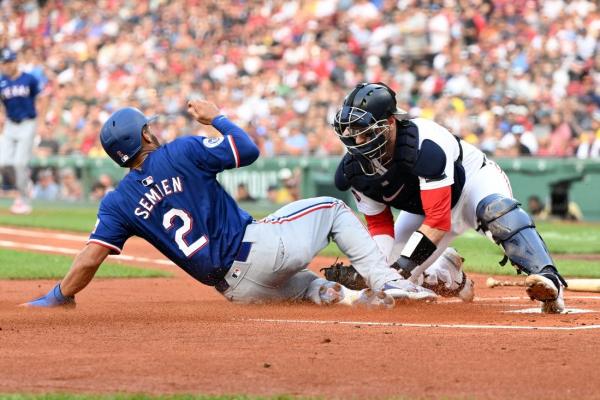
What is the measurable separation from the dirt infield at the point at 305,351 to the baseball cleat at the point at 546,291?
5.0 inches

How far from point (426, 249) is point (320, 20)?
56.1ft

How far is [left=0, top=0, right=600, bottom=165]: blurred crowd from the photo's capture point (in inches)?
789

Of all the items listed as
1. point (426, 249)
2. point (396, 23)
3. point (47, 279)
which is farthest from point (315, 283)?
point (396, 23)

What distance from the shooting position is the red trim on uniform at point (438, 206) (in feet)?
25.5

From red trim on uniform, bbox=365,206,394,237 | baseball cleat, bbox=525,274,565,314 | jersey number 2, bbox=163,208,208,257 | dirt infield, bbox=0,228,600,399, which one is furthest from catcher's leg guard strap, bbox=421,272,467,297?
jersey number 2, bbox=163,208,208,257

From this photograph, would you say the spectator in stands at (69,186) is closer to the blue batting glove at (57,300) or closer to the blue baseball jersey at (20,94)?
the blue baseball jersey at (20,94)

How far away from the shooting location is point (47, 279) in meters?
11.3

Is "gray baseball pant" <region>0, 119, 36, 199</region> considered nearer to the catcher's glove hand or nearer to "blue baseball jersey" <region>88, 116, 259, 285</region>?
the catcher's glove hand

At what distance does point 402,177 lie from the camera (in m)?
8.13

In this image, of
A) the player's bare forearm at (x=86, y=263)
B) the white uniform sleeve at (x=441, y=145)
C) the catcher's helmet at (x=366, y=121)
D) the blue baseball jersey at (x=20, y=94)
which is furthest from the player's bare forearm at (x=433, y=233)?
the blue baseball jersey at (x=20, y=94)

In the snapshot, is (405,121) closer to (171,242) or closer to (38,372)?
(171,242)

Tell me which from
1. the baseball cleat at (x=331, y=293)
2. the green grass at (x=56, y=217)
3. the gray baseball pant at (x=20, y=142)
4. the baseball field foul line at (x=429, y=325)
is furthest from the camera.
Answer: the gray baseball pant at (x=20, y=142)

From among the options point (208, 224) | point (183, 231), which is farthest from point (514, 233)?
point (183, 231)

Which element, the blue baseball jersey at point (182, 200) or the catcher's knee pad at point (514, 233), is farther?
the catcher's knee pad at point (514, 233)
